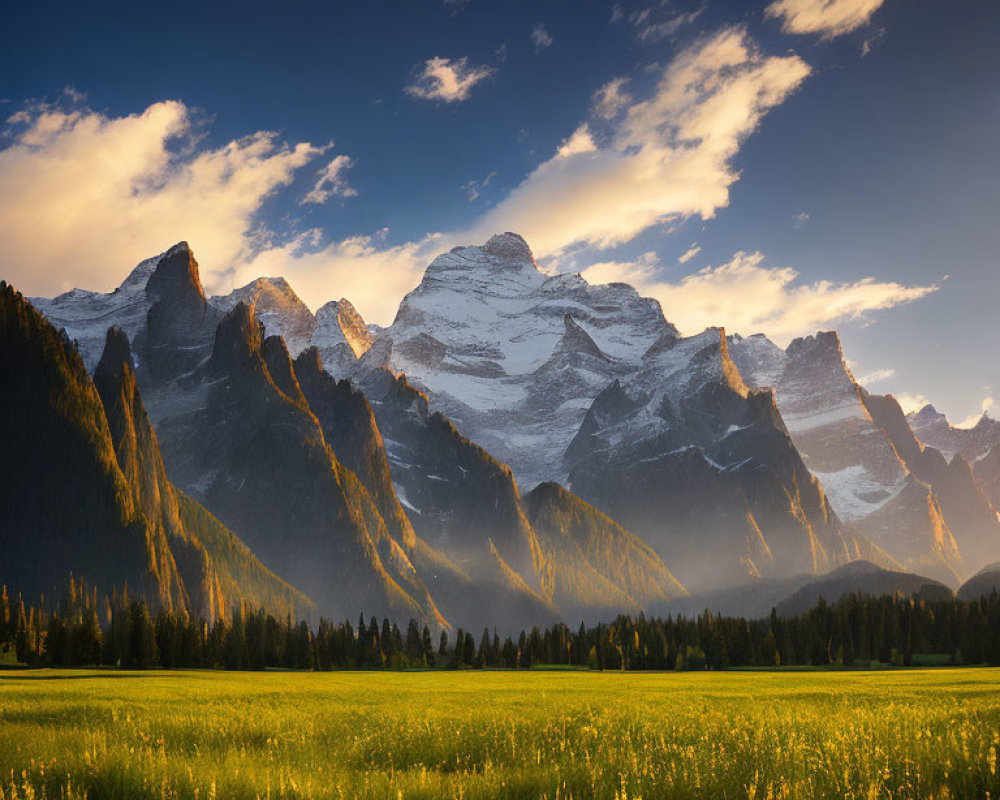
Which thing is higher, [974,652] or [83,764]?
[83,764]

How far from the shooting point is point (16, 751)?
18.2m

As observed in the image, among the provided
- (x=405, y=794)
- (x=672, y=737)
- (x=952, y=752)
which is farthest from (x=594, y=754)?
(x=952, y=752)

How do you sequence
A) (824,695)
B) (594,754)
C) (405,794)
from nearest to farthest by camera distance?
(405,794) → (594,754) → (824,695)

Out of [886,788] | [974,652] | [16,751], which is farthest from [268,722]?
[974,652]

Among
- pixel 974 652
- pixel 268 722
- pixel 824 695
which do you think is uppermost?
pixel 268 722

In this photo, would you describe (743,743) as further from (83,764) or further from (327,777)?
(83,764)

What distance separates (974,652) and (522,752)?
8115 inches

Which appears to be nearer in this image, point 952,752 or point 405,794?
point 405,794

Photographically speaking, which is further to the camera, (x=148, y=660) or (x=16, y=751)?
(x=148, y=660)

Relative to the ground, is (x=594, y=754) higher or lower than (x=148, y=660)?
higher

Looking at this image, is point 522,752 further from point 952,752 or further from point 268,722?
point 268,722

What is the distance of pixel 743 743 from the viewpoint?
62.2 feet

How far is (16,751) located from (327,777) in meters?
8.26

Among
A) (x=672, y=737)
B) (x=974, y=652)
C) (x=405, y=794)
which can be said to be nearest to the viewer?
(x=405, y=794)
